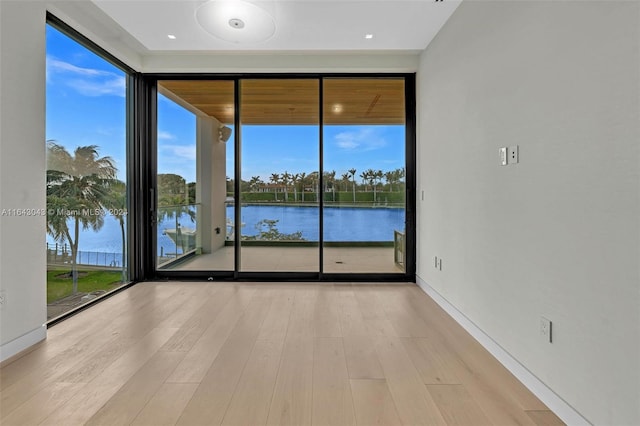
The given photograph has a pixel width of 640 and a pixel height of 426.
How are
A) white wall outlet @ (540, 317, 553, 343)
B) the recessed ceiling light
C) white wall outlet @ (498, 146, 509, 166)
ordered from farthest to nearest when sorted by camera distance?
the recessed ceiling light < white wall outlet @ (498, 146, 509, 166) < white wall outlet @ (540, 317, 553, 343)

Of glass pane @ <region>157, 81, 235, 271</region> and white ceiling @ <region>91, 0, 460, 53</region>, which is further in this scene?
glass pane @ <region>157, 81, 235, 271</region>

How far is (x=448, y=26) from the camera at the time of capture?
315 centimetres

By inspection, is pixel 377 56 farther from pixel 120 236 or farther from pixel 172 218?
pixel 120 236

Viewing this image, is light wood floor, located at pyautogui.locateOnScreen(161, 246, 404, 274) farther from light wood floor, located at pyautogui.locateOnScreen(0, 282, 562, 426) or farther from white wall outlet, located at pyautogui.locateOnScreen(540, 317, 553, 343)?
white wall outlet, located at pyautogui.locateOnScreen(540, 317, 553, 343)

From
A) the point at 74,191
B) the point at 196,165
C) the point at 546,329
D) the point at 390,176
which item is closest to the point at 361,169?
the point at 390,176


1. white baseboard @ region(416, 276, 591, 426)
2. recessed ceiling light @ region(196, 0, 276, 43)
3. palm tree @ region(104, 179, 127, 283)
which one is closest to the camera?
white baseboard @ region(416, 276, 591, 426)

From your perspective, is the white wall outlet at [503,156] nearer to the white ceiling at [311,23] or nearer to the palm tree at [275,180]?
the white ceiling at [311,23]

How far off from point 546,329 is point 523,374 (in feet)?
1.27

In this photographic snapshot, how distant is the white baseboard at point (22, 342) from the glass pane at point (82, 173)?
1.37ft

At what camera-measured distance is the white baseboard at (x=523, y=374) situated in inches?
64.1

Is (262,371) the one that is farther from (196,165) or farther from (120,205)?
(196,165)

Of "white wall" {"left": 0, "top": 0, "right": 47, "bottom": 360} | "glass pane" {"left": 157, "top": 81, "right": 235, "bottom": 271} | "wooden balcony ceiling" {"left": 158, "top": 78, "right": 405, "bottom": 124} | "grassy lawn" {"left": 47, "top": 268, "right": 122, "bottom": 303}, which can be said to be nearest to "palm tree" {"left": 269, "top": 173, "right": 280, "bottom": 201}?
"glass pane" {"left": 157, "top": 81, "right": 235, "bottom": 271}

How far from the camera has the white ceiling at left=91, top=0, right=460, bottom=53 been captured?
2.91 m

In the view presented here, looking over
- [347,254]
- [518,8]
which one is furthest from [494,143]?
[347,254]
